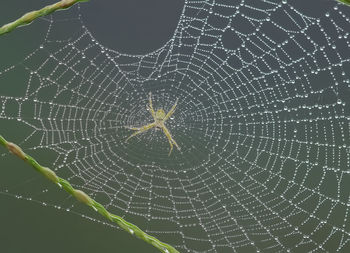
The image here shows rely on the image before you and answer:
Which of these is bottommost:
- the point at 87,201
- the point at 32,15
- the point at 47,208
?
the point at 47,208

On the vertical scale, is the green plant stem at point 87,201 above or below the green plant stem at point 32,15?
below

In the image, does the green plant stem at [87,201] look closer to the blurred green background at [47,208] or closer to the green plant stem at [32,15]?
the green plant stem at [32,15]

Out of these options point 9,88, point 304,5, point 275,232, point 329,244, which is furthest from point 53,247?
point 304,5

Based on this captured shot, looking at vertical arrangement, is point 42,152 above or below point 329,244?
above

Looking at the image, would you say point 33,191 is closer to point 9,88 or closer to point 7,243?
point 7,243

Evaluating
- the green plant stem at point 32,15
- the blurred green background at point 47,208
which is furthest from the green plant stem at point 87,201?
the blurred green background at point 47,208

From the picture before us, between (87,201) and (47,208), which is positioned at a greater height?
(87,201)

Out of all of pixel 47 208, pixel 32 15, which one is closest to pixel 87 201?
pixel 32 15

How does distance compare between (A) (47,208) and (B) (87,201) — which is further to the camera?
(A) (47,208)

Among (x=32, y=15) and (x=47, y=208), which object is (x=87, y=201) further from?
(x=47, y=208)

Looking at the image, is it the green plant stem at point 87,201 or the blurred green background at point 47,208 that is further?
the blurred green background at point 47,208

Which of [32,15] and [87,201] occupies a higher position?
[32,15]
